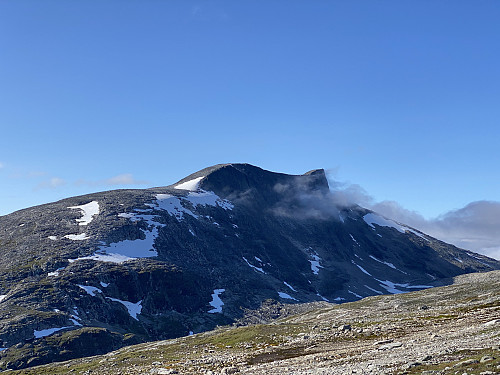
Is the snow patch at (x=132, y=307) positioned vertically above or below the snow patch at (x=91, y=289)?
below

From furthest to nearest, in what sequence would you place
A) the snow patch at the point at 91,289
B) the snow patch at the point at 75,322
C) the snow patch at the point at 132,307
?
the snow patch at the point at 132,307 < the snow patch at the point at 91,289 < the snow patch at the point at 75,322

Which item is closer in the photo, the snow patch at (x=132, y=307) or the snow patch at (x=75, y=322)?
the snow patch at (x=75, y=322)

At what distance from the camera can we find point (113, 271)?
598 feet

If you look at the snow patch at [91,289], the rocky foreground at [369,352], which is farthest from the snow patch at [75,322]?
the rocky foreground at [369,352]

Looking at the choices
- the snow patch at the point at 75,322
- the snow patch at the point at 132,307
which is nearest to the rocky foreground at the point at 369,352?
the snow patch at the point at 75,322

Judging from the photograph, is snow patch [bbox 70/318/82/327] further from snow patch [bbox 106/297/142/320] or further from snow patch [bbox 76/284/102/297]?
snow patch [bbox 106/297/142/320]

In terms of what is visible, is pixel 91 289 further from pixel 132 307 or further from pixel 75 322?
pixel 75 322

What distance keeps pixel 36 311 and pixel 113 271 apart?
36831 mm

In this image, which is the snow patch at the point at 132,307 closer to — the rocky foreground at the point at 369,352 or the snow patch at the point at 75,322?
the snow patch at the point at 75,322

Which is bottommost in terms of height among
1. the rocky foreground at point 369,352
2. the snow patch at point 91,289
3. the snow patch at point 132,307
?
the snow patch at point 132,307

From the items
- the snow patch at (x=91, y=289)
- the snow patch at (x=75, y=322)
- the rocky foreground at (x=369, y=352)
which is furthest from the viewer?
the snow patch at (x=91, y=289)

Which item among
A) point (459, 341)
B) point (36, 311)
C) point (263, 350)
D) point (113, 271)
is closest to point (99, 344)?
point (36, 311)

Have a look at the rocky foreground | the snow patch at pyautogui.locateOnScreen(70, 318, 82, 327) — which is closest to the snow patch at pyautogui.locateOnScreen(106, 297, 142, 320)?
the snow patch at pyautogui.locateOnScreen(70, 318, 82, 327)

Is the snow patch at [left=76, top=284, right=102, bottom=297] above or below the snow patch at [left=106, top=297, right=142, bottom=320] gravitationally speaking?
above
